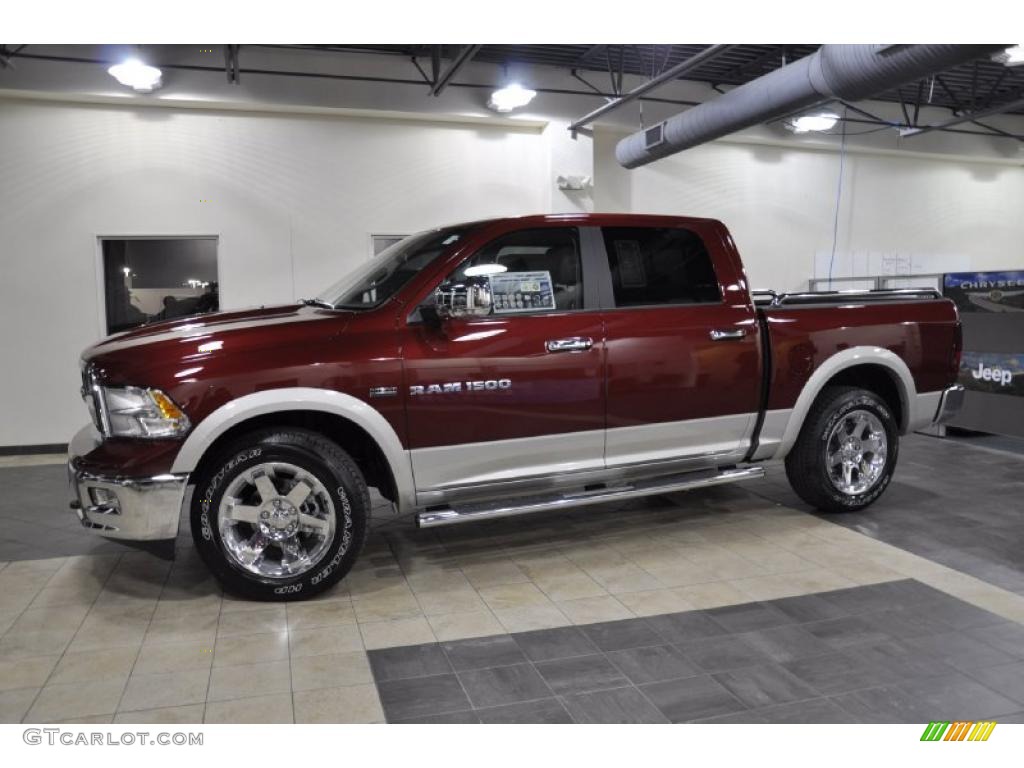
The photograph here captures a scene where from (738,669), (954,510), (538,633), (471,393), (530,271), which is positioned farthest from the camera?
(954,510)

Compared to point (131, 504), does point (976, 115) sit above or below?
above

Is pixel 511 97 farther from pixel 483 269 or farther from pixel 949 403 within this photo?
pixel 949 403

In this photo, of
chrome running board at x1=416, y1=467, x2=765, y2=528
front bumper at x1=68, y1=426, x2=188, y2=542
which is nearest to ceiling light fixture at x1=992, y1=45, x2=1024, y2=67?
chrome running board at x1=416, y1=467, x2=765, y2=528

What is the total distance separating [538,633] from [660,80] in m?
6.16

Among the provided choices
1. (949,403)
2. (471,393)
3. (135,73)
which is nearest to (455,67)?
(135,73)

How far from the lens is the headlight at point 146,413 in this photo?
353 cm

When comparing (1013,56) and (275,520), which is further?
(1013,56)

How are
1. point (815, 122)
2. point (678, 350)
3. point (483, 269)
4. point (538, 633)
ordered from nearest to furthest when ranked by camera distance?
1. point (538, 633)
2. point (483, 269)
3. point (678, 350)
4. point (815, 122)

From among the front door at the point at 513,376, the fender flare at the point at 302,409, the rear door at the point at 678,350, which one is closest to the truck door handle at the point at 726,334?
the rear door at the point at 678,350

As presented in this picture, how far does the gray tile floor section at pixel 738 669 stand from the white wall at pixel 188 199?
6.55m

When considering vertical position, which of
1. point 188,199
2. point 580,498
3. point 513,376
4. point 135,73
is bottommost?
point 580,498

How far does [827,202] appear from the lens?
11859 millimetres

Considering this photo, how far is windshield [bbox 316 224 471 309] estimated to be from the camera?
4.12m
